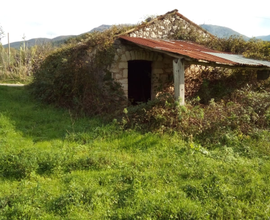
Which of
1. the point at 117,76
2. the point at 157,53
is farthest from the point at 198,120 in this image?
the point at 157,53

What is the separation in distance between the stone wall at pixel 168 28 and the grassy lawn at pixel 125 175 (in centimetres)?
477

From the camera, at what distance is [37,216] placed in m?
3.17

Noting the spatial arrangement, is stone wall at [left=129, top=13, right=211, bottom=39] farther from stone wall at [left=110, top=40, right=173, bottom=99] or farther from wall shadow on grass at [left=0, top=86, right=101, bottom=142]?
wall shadow on grass at [left=0, top=86, right=101, bottom=142]

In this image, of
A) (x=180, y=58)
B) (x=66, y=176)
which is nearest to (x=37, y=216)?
(x=66, y=176)

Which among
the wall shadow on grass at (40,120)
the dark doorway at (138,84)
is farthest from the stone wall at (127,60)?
the wall shadow on grass at (40,120)

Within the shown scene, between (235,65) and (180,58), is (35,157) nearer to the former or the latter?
(180,58)

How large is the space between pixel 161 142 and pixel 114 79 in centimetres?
373

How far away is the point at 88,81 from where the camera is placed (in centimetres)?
866

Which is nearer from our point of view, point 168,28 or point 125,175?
point 125,175

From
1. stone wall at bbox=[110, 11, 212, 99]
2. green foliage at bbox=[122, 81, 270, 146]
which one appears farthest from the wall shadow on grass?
stone wall at bbox=[110, 11, 212, 99]

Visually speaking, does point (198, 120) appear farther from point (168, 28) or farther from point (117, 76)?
point (168, 28)

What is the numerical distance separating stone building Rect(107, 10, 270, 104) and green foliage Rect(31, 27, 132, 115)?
1.29 feet

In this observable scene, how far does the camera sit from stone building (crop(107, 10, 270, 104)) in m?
6.72

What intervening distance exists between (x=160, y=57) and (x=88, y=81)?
9.25ft
